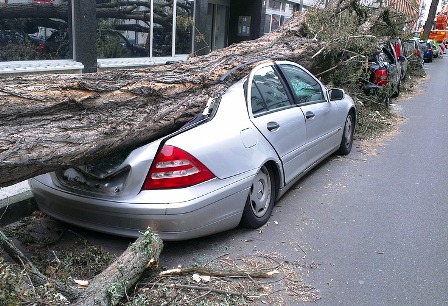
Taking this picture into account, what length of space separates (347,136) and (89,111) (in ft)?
14.5

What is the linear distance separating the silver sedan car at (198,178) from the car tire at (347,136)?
2.27 m

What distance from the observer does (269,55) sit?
6.70 meters

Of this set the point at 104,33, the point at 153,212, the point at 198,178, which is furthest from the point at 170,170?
the point at 104,33

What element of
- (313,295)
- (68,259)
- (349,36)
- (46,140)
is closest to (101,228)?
(68,259)

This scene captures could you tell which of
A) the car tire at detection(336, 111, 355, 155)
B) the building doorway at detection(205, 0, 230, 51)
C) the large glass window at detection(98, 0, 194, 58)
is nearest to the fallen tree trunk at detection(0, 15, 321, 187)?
the car tire at detection(336, 111, 355, 155)

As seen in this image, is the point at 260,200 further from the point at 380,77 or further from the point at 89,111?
the point at 380,77

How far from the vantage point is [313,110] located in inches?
222

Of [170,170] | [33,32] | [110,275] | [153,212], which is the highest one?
[33,32]

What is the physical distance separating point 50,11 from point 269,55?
5.25 m

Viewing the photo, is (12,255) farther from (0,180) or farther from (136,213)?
(136,213)

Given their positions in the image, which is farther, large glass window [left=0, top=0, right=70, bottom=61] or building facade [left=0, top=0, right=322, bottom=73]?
building facade [left=0, top=0, right=322, bottom=73]

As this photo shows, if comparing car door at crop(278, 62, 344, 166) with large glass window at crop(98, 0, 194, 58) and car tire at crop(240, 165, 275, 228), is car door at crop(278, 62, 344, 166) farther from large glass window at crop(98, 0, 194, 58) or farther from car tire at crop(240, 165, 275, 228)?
large glass window at crop(98, 0, 194, 58)

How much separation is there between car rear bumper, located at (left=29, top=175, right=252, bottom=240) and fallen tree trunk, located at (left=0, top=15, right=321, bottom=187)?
456 mm

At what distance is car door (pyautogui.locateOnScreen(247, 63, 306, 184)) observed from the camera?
15.2ft
